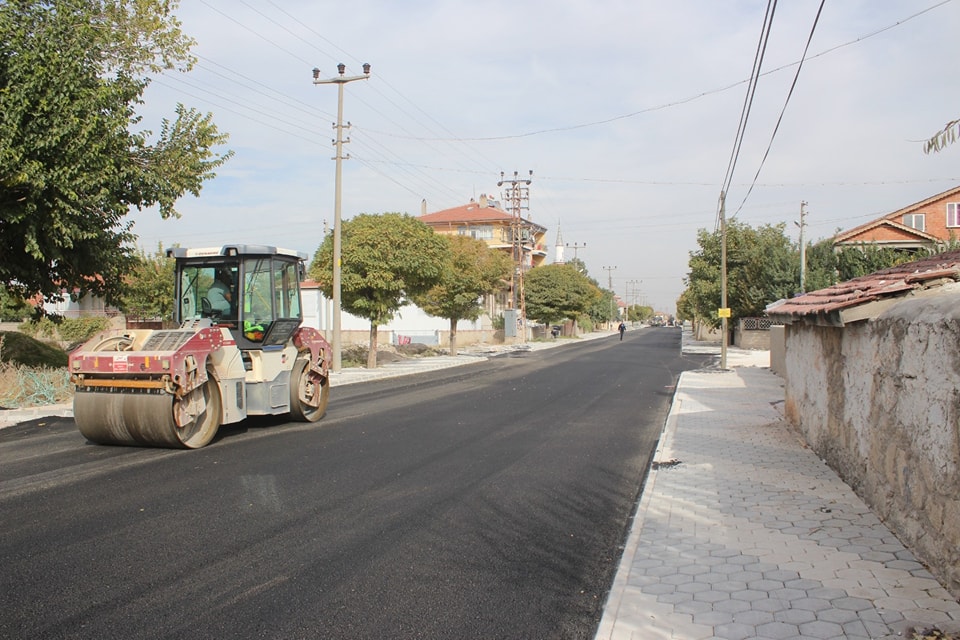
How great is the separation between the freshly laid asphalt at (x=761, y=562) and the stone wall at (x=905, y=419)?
21cm

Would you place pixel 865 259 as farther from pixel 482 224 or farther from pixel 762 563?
pixel 482 224

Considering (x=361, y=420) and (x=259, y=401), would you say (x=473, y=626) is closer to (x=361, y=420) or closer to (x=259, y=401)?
(x=259, y=401)

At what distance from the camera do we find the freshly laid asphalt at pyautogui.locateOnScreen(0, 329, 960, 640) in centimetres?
409

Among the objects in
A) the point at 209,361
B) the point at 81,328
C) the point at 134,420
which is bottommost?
the point at 134,420

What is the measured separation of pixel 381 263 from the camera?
25344 millimetres

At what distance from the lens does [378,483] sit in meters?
7.86

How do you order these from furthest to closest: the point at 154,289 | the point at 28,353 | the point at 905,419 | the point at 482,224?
the point at 482,224 < the point at 154,289 < the point at 28,353 < the point at 905,419

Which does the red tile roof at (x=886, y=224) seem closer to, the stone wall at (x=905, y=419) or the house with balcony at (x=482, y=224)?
the stone wall at (x=905, y=419)

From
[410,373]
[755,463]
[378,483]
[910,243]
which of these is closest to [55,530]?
[378,483]

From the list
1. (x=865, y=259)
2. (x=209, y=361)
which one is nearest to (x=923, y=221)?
(x=865, y=259)

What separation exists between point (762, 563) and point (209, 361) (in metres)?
7.72

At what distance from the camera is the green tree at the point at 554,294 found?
206 feet

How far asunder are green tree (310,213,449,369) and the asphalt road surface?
13984 mm

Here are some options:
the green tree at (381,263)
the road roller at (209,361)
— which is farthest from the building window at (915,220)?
the road roller at (209,361)
